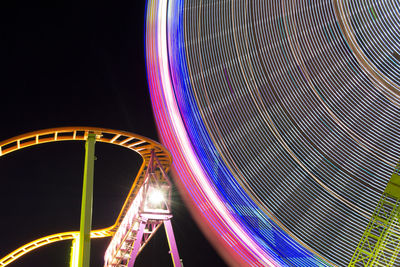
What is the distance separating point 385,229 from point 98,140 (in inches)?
326

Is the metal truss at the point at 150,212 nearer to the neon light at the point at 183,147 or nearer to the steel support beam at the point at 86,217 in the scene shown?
the neon light at the point at 183,147

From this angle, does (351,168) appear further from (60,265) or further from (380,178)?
(60,265)

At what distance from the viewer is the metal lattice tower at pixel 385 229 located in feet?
34.9

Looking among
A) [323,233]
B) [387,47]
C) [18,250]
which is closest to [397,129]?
[387,47]

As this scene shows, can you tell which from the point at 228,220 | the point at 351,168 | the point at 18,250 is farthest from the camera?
the point at 18,250

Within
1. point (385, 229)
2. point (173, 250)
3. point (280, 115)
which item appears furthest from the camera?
point (280, 115)

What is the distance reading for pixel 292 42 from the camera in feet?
40.0

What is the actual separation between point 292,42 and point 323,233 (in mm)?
5860

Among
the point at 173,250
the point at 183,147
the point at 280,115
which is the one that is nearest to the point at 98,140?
the point at 183,147

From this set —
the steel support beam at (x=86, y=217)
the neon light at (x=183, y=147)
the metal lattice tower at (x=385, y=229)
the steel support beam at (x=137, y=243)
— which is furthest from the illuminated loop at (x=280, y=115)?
the steel support beam at (x=86, y=217)

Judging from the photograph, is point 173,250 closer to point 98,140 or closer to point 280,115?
point 98,140

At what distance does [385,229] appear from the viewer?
1071 centimetres

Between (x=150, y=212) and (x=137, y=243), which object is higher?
(x=150, y=212)

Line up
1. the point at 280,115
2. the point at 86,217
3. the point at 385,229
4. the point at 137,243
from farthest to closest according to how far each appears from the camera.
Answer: the point at 280,115, the point at 385,229, the point at 137,243, the point at 86,217
